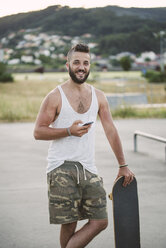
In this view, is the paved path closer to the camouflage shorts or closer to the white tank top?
the camouflage shorts

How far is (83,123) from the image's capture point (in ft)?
10.2

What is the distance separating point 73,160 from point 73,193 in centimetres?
23

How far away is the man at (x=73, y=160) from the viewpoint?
3.10 metres

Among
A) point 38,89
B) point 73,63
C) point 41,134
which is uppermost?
point 73,63

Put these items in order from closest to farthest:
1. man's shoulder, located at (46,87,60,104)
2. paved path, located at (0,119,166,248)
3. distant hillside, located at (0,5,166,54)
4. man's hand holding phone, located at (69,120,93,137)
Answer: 1. man's hand holding phone, located at (69,120,93,137)
2. man's shoulder, located at (46,87,60,104)
3. paved path, located at (0,119,166,248)
4. distant hillside, located at (0,5,166,54)

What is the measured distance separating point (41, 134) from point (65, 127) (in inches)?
7.1

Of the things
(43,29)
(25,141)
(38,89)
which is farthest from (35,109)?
(38,89)

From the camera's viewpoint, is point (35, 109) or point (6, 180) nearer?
point (6, 180)

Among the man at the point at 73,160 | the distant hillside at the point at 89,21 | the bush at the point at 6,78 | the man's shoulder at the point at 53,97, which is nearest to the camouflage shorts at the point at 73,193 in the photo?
the man at the point at 73,160

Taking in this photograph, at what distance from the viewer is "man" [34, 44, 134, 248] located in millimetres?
3104

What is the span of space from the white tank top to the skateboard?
0.24m

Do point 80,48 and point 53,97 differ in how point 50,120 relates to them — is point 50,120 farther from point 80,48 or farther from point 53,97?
point 80,48

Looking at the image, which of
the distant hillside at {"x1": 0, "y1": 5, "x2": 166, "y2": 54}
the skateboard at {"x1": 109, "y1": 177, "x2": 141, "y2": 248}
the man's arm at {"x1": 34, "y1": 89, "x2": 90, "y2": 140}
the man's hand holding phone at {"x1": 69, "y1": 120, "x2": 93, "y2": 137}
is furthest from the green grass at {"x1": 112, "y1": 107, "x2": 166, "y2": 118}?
the man's hand holding phone at {"x1": 69, "y1": 120, "x2": 93, "y2": 137}

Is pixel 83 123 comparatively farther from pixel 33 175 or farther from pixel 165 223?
pixel 33 175
